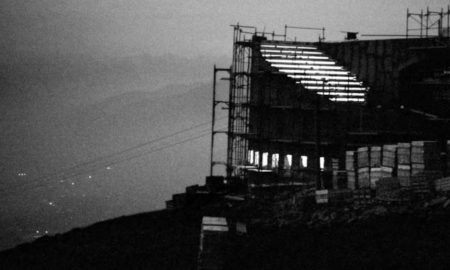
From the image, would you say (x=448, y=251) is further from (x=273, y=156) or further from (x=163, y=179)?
(x=163, y=179)

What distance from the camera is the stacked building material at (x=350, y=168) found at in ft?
152

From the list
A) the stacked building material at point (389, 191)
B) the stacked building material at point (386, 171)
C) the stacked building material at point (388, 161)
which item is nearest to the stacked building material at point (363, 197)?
the stacked building material at point (389, 191)

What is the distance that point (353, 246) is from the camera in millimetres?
25156

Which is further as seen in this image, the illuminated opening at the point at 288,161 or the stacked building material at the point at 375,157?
the illuminated opening at the point at 288,161

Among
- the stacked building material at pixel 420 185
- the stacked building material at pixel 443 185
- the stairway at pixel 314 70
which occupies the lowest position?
the stacked building material at pixel 420 185

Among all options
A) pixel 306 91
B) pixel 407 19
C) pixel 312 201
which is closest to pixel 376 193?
pixel 312 201

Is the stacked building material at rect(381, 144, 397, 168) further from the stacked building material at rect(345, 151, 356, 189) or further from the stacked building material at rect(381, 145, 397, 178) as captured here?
the stacked building material at rect(345, 151, 356, 189)

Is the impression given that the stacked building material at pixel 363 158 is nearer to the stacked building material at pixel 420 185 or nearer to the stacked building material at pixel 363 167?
the stacked building material at pixel 363 167

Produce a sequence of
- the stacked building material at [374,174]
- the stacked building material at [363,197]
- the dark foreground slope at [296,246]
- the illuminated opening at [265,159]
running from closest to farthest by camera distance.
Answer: the dark foreground slope at [296,246] < the stacked building material at [363,197] < the stacked building material at [374,174] < the illuminated opening at [265,159]

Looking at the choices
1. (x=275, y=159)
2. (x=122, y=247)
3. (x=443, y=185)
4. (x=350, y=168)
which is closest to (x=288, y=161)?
(x=275, y=159)

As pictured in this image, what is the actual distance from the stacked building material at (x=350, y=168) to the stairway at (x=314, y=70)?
654 cm

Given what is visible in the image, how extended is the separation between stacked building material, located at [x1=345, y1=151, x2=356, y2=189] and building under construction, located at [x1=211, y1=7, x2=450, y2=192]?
2.74 meters

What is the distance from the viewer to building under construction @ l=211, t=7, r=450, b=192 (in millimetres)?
53406

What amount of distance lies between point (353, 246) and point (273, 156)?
107 ft
